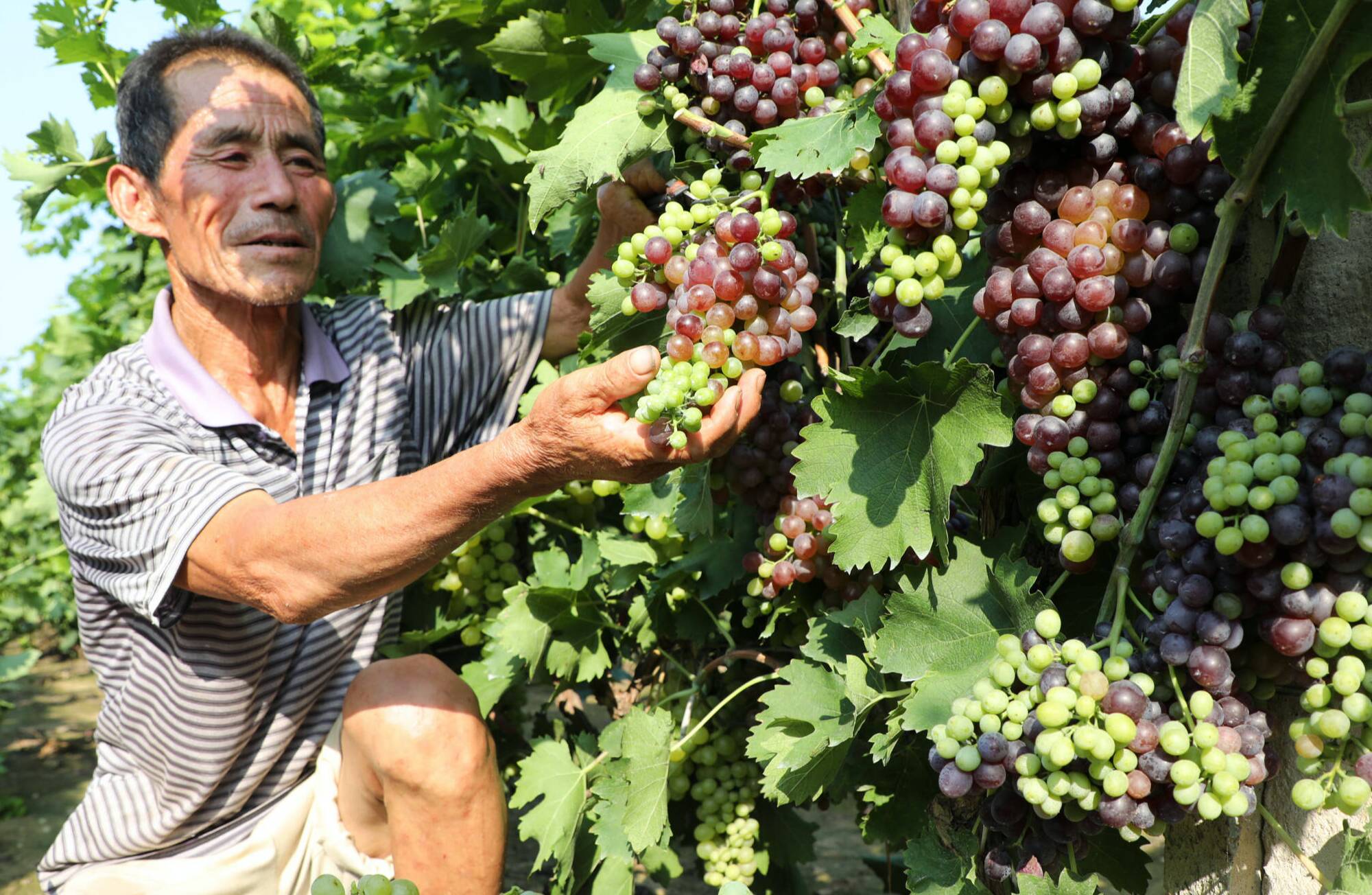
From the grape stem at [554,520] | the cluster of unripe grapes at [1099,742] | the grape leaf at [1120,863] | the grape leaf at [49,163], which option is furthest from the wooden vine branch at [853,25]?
the grape leaf at [49,163]

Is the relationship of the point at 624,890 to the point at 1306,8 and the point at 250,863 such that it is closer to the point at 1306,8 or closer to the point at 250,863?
the point at 250,863

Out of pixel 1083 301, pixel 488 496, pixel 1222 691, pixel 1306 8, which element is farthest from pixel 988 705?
pixel 488 496

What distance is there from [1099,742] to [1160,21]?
86cm

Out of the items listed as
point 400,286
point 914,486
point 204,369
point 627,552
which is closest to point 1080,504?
point 914,486

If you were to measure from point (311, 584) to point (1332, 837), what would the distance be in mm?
1685

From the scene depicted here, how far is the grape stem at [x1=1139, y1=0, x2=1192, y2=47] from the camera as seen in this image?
1285 mm

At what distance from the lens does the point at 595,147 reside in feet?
5.91

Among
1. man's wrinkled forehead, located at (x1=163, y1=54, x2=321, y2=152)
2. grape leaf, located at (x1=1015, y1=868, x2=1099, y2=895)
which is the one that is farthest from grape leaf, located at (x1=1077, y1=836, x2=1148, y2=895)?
man's wrinkled forehead, located at (x1=163, y1=54, x2=321, y2=152)

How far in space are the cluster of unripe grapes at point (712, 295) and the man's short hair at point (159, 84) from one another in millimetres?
1675

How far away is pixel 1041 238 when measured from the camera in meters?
1.37

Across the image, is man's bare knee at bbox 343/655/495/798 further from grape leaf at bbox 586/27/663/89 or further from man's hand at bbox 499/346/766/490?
grape leaf at bbox 586/27/663/89

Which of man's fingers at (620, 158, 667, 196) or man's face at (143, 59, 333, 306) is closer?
man's fingers at (620, 158, 667, 196)

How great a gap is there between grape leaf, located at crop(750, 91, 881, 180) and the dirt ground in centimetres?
259

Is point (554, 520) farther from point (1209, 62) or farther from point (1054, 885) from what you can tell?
point (1209, 62)
